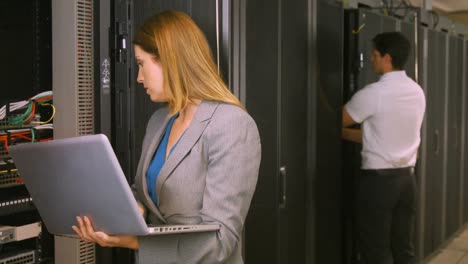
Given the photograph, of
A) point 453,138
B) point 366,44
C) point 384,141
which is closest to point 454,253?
point 453,138

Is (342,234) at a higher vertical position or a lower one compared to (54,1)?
lower

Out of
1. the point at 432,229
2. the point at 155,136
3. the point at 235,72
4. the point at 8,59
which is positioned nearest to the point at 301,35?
the point at 235,72

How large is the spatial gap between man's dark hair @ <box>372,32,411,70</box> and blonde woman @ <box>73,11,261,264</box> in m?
1.75

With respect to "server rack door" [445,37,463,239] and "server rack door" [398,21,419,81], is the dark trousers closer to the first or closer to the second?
"server rack door" [398,21,419,81]

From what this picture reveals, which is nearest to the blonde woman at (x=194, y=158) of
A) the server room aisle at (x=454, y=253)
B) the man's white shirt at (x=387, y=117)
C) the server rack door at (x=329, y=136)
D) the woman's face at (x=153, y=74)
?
the woman's face at (x=153, y=74)

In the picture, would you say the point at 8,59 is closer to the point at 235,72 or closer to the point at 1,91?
the point at 1,91

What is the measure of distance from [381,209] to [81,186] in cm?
200

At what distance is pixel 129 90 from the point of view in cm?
160

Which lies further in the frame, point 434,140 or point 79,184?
point 434,140

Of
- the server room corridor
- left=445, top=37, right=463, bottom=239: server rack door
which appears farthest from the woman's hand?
left=445, top=37, right=463, bottom=239: server rack door

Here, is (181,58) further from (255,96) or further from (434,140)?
(434,140)

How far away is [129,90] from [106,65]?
0.34ft

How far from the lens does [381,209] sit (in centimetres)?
286

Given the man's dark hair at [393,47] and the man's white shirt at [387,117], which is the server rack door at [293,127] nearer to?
the man's white shirt at [387,117]
